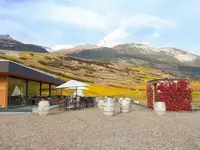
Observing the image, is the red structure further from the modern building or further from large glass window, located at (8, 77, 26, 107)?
large glass window, located at (8, 77, 26, 107)

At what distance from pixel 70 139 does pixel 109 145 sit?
153cm

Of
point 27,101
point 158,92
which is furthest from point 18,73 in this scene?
point 158,92

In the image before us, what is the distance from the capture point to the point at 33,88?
27.4 meters

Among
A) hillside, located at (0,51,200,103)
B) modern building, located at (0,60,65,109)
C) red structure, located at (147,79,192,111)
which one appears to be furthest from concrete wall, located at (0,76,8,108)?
hillside, located at (0,51,200,103)

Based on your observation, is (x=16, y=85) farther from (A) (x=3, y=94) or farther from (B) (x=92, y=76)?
(B) (x=92, y=76)

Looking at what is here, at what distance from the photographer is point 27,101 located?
2467cm

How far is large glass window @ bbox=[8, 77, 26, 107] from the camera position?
826 inches

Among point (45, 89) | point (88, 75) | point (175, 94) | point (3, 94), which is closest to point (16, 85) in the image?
point (3, 94)

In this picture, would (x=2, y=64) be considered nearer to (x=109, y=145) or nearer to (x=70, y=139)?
(x=70, y=139)

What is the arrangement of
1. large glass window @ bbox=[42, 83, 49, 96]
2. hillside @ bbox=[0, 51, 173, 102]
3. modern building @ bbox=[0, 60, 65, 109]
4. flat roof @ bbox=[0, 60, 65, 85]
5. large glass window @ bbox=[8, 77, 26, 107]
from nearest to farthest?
flat roof @ bbox=[0, 60, 65, 85]
modern building @ bbox=[0, 60, 65, 109]
large glass window @ bbox=[8, 77, 26, 107]
large glass window @ bbox=[42, 83, 49, 96]
hillside @ bbox=[0, 51, 173, 102]

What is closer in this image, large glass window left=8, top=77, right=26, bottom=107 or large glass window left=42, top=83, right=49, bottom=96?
large glass window left=8, top=77, right=26, bottom=107

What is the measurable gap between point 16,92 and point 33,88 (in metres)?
5.17

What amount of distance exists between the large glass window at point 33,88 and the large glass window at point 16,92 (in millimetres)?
1535

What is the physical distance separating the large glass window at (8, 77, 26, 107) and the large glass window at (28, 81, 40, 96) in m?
1.54
